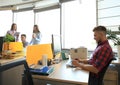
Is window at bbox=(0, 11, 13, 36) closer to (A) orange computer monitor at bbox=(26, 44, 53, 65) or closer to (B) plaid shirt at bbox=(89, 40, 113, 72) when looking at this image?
(A) orange computer monitor at bbox=(26, 44, 53, 65)

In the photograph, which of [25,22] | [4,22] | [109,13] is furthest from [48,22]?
[4,22]

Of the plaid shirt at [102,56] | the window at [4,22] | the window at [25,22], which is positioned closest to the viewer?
the plaid shirt at [102,56]

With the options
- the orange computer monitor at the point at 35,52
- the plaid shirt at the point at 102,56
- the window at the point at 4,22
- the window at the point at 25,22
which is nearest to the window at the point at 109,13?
the orange computer monitor at the point at 35,52

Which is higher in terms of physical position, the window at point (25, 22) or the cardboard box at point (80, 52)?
the window at point (25, 22)

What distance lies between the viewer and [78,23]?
13.7ft

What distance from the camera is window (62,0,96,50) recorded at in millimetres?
3852

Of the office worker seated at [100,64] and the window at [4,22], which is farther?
the window at [4,22]

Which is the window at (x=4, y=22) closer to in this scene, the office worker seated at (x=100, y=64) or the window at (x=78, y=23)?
the window at (x=78, y=23)

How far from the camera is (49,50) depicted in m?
2.73

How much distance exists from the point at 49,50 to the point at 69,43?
1718mm

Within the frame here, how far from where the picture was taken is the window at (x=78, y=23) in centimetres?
385

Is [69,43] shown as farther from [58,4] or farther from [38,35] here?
[58,4]

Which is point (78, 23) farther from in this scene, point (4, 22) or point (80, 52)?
point (4, 22)

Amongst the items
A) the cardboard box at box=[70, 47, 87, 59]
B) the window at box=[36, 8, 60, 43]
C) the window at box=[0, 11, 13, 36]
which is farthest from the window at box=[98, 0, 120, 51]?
the window at box=[0, 11, 13, 36]
